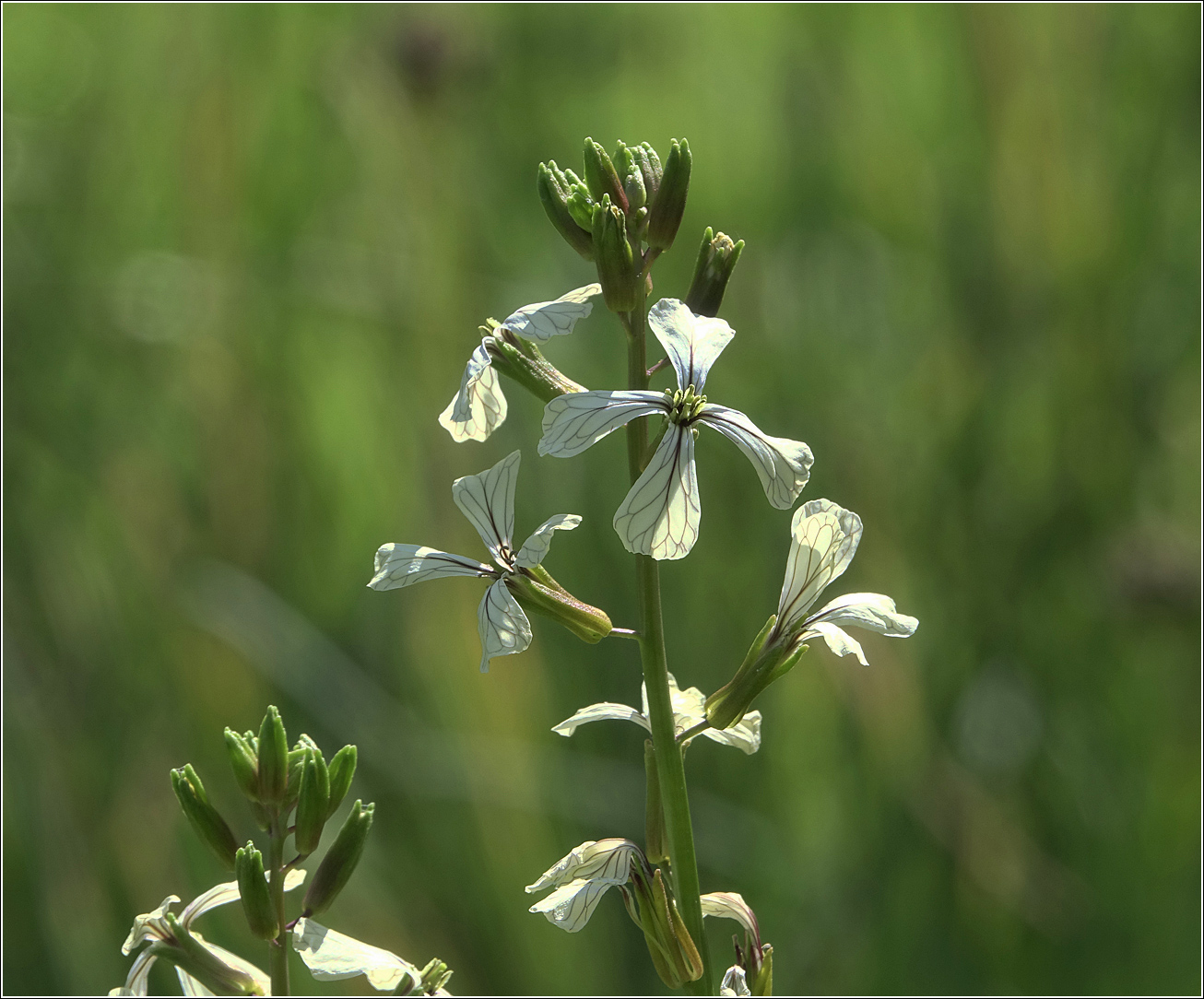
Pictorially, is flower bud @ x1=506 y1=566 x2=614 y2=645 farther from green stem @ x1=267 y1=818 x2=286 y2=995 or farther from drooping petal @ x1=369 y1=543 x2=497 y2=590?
green stem @ x1=267 y1=818 x2=286 y2=995

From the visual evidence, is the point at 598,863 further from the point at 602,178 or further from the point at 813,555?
the point at 602,178

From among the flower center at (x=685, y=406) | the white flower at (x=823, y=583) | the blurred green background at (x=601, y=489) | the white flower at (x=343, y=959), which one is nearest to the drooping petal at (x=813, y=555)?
the white flower at (x=823, y=583)

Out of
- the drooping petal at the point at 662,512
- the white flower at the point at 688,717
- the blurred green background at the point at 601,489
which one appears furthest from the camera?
the blurred green background at the point at 601,489

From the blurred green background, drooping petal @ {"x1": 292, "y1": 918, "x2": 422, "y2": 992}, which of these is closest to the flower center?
drooping petal @ {"x1": 292, "y1": 918, "x2": 422, "y2": 992}

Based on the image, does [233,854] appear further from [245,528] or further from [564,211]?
[245,528]

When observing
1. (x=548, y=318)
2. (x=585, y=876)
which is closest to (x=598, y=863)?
(x=585, y=876)

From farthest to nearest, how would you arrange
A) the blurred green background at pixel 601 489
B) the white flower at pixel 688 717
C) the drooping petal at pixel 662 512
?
the blurred green background at pixel 601 489
the white flower at pixel 688 717
the drooping petal at pixel 662 512

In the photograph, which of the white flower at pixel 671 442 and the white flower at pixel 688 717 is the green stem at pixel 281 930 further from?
the white flower at pixel 671 442

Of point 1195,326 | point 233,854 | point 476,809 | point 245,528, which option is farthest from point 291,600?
point 1195,326
